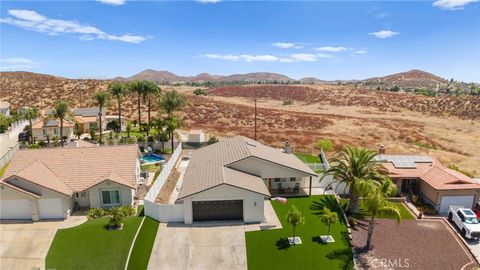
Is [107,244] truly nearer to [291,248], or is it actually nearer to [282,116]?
[291,248]

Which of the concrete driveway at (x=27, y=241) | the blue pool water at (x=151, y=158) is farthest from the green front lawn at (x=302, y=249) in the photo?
the blue pool water at (x=151, y=158)

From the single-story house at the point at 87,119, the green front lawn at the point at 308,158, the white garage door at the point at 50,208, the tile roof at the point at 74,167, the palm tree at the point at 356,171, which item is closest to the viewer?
the white garage door at the point at 50,208

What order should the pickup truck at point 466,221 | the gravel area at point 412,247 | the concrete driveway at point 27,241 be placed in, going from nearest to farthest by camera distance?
the concrete driveway at point 27,241, the gravel area at point 412,247, the pickup truck at point 466,221

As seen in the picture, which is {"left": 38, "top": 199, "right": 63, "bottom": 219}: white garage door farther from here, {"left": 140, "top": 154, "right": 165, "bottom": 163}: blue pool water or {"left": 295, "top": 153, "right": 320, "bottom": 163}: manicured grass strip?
{"left": 295, "top": 153, "right": 320, "bottom": 163}: manicured grass strip

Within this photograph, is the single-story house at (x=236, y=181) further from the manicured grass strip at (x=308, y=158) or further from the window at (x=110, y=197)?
the manicured grass strip at (x=308, y=158)

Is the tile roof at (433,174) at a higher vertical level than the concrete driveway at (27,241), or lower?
higher

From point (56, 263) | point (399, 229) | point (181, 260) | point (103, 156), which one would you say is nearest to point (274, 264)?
point (181, 260)
